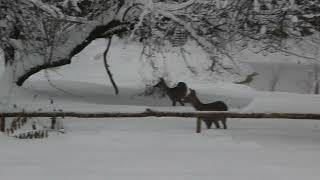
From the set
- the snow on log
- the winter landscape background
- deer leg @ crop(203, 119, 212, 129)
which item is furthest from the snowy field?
the snow on log

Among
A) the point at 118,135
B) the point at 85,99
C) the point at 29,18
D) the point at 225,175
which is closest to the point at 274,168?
the point at 225,175

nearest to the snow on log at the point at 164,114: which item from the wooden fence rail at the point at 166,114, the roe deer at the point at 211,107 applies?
the wooden fence rail at the point at 166,114

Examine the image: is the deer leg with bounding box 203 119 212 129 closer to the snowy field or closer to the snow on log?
the snowy field

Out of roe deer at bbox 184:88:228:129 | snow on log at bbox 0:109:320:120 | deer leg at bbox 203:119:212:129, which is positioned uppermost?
snow on log at bbox 0:109:320:120

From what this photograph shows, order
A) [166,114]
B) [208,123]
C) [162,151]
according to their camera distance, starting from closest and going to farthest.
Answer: [162,151], [166,114], [208,123]

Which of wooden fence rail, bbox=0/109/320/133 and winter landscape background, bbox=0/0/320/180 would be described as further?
wooden fence rail, bbox=0/109/320/133

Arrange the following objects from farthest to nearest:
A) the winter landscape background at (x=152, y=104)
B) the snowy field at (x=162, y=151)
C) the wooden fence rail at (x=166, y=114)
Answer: the wooden fence rail at (x=166, y=114), the winter landscape background at (x=152, y=104), the snowy field at (x=162, y=151)

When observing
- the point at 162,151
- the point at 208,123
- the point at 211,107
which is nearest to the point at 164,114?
the point at 208,123

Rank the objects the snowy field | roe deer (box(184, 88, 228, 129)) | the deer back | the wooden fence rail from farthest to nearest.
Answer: the deer back, roe deer (box(184, 88, 228, 129)), the wooden fence rail, the snowy field

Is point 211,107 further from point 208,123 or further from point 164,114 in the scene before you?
point 164,114

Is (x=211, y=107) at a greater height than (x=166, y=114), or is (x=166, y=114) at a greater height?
(x=166, y=114)

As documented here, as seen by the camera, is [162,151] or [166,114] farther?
[166,114]

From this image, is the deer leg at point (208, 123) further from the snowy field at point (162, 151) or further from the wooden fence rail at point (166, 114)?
the wooden fence rail at point (166, 114)

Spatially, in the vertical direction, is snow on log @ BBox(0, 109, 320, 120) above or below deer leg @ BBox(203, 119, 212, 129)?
above
